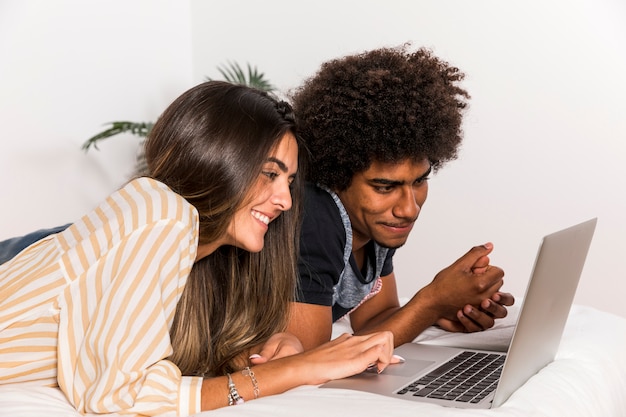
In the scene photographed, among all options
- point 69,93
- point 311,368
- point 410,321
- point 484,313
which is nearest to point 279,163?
point 311,368

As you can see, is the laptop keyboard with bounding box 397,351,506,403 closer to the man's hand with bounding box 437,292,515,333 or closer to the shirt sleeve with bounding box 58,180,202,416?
the man's hand with bounding box 437,292,515,333

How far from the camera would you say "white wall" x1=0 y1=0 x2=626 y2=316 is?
3986 mm

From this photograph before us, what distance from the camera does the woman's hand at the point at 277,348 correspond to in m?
1.77

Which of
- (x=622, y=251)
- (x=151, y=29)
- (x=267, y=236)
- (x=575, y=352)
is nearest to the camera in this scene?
(x=575, y=352)

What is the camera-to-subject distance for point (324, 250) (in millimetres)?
1985

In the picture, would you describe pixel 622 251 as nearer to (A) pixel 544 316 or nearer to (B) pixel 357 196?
(B) pixel 357 196

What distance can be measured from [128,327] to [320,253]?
72cm

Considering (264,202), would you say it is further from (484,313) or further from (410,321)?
(484,313)

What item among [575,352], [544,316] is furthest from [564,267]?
[575,352]

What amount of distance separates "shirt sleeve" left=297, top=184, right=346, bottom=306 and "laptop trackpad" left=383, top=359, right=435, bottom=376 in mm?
289

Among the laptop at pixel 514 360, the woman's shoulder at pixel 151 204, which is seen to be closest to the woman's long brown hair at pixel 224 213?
the woman's shoulder at pixel 151 204

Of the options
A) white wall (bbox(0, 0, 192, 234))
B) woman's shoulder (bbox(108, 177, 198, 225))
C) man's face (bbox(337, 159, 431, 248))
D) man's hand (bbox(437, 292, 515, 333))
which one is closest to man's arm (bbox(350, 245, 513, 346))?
man's hand (bbox(437, 292, 515, 333))

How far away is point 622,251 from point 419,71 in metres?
2.25

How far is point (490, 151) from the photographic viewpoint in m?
4.19
